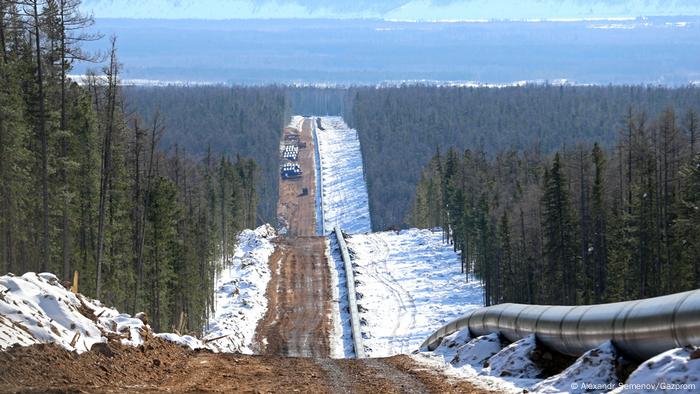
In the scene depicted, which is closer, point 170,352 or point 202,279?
point 170,352

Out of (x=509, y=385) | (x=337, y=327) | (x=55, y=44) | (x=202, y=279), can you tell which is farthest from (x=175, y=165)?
(x=509, y=385)

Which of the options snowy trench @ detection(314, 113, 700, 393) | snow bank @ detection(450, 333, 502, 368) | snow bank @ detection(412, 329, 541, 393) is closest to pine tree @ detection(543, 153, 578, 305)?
snowy trench @ detection(314, 113, 700, 393)

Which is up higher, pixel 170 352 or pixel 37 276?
pixel 37 276

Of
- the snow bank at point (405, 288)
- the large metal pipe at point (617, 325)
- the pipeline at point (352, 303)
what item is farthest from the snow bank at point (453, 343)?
the snow bank at point (405, 288)

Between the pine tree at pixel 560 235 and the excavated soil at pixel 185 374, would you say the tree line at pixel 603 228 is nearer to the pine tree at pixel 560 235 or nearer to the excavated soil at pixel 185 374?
the pine tree at pixel 560 235

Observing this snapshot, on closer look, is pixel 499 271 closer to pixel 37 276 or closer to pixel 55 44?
pixel 55 44

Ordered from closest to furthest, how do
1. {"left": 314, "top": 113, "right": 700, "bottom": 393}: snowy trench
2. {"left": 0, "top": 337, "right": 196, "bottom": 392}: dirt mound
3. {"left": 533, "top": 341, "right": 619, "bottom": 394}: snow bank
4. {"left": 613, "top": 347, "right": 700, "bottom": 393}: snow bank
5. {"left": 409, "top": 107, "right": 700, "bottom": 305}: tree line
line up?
A: {"left": 613, "top": 347, "right": 700, "bottom": 393}: snow bank < {"left": 314, "top": 113, "right": 700, "bottom": 393}: snowy trench < {"left": 0, "top": 337, "right": 196, "bottom": 392}: dirt mound < {"left": 533, "top": 341, "right": 619, "bottom": 394}: snow bank < {"left": 409, "top": 107, "right": 700, "bottom": 305}: tree line

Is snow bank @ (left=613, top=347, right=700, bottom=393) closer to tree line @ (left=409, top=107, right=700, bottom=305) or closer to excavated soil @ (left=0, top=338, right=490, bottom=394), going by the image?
excavated soil @ (left=0, top=338, right=490, bottom=394)
